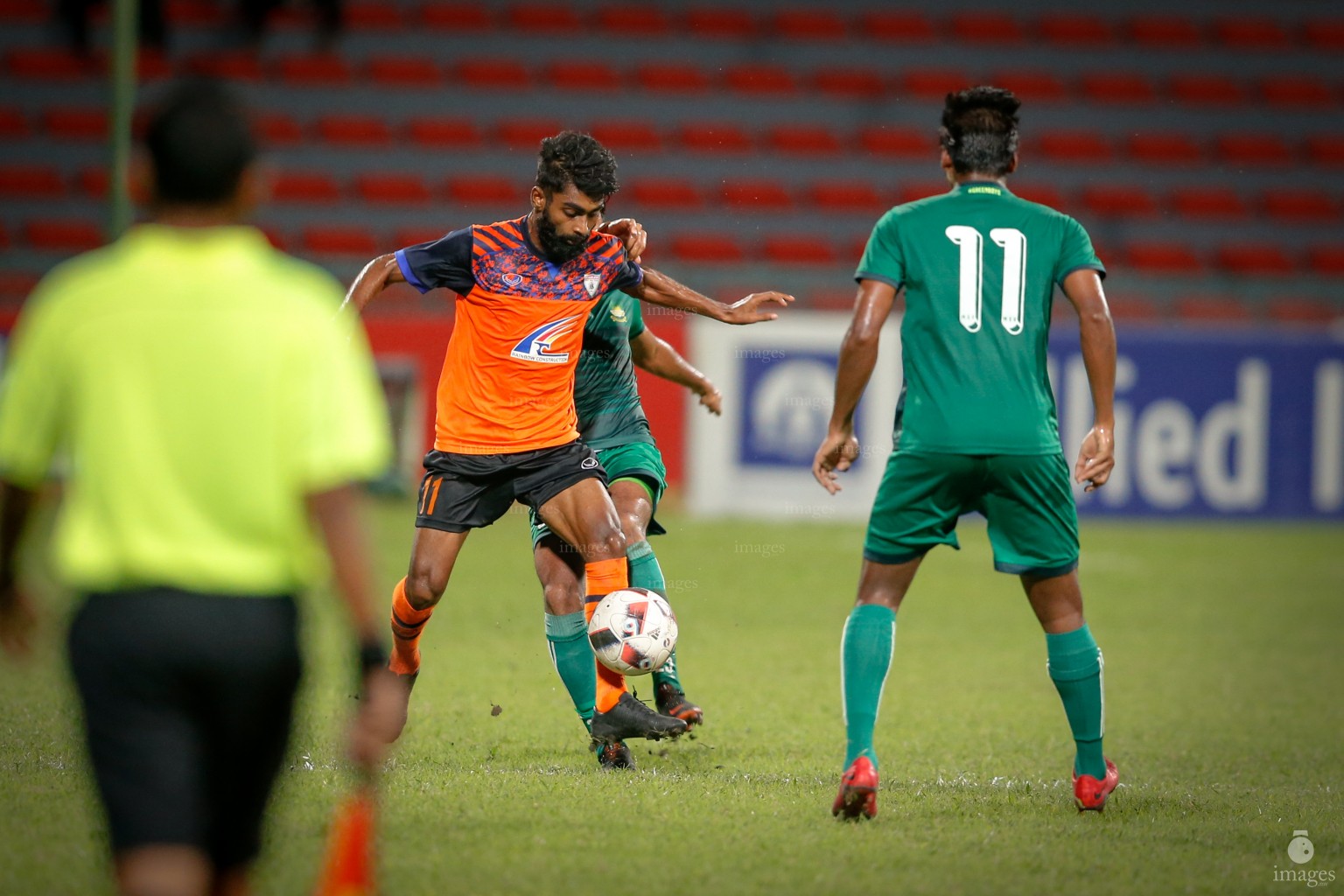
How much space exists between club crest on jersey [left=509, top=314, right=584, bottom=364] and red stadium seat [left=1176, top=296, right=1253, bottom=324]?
11081 millimetres

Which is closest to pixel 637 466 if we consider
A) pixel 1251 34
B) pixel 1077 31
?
pixel 1077 31

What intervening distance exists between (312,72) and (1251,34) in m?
11.6

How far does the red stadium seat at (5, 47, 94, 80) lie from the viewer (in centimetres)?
1745

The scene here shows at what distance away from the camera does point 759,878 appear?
3680mm

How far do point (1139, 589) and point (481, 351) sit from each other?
617 centimetres

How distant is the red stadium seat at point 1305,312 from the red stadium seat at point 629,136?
23.1ft

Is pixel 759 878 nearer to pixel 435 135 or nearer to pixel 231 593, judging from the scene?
pixel 231 593

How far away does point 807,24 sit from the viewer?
62.2 feet

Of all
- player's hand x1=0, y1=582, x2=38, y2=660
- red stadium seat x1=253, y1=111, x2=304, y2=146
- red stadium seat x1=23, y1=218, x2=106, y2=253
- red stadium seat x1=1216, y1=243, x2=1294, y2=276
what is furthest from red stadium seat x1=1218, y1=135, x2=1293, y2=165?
player's hand x1=0, y1=582, x2=38, y2=660

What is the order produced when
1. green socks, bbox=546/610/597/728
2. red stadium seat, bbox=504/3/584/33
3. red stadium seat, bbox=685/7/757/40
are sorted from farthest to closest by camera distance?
red stadium seat, bbox=685/7/757/40, red stadium seat, bbox=504/3/584/33, green socks, bbox=546/610/597/728

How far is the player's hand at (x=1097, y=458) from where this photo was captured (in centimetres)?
440

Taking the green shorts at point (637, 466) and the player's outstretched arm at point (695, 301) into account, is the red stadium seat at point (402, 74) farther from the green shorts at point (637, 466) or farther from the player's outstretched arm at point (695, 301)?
the player's outstretched arm at point (695, 301)

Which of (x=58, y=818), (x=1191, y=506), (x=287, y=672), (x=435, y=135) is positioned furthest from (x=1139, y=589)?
(x=435, y=135)

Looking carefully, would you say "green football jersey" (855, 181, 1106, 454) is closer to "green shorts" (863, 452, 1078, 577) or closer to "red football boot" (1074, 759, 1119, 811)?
"green shorts" (863, 452, 1078, 577)
